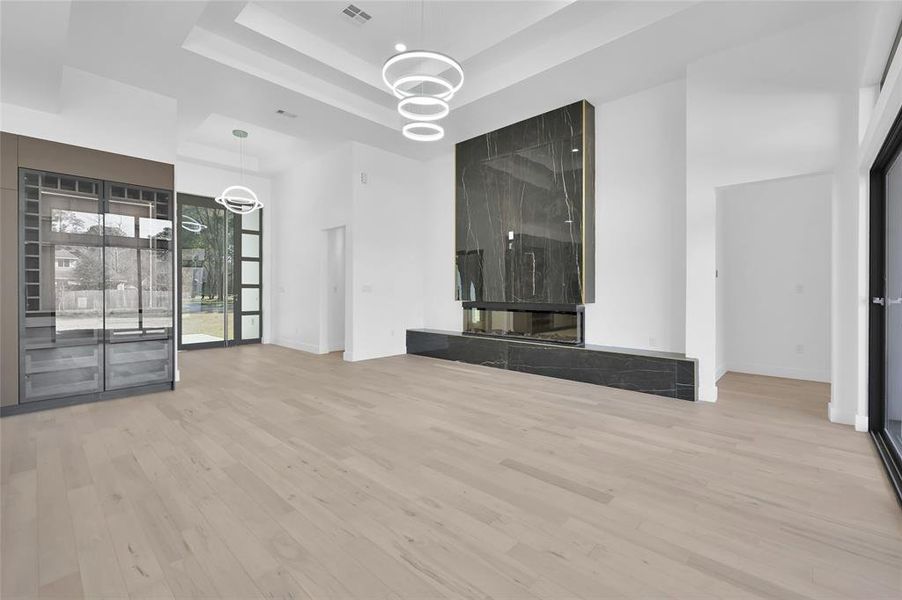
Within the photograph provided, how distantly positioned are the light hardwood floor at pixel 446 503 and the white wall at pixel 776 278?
1549 mm

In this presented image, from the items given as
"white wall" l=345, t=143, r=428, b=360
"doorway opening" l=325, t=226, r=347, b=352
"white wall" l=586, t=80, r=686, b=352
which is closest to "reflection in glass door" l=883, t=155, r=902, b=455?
"white wall" l=586, t=80, r=686, b=352

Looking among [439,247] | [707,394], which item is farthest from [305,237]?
[707,394]

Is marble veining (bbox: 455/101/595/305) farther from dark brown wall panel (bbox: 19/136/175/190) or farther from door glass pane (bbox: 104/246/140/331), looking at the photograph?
door glass pane (bbox: 104/246/140/331)

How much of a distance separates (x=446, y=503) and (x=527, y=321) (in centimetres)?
416

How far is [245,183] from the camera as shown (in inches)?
335

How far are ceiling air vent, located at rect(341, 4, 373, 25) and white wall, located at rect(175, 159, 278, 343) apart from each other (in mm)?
5277

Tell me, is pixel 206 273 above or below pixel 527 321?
above

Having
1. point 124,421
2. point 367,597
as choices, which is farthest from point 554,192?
point 124,421

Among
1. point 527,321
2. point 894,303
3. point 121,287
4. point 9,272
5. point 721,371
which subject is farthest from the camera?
point 527,321

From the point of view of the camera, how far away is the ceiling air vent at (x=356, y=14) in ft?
13.7

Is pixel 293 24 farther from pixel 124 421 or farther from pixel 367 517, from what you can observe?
pixel 367 517

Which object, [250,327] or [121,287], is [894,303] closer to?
[121,287]

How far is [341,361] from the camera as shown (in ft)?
22.1

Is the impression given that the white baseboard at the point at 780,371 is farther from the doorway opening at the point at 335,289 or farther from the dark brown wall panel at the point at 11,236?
the dark brown wall panel at the point at 11,236
